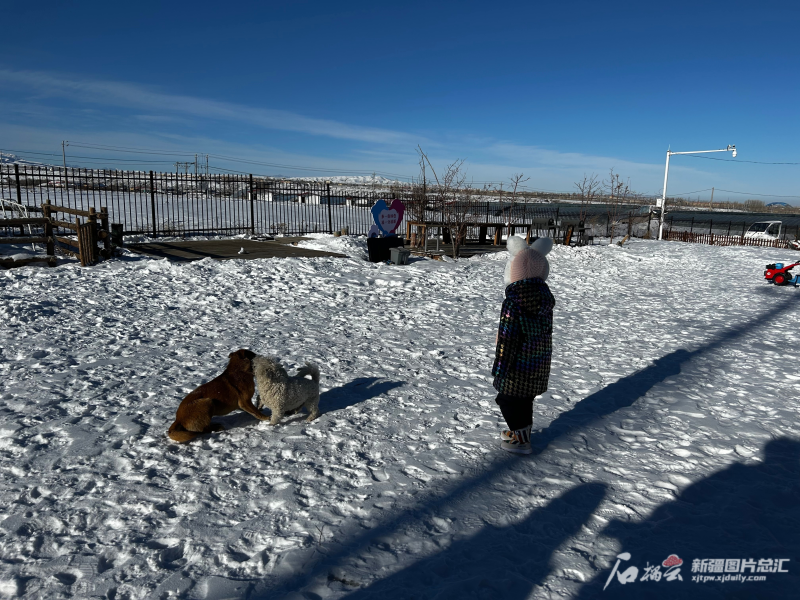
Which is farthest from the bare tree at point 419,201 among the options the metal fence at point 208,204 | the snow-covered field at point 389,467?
the snow-covered field at point 389,467

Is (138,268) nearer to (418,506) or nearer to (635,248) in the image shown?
(418,506)

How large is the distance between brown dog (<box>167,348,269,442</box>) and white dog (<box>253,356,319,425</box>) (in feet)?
0.30

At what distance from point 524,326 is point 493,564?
159 centimetres

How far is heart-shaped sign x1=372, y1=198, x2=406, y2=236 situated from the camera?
41.6ft

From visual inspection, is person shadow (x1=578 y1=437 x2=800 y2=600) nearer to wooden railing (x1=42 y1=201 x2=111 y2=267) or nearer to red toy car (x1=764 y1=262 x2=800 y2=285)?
red toy car (x1=764 y1=262 x2=800 y2=285)

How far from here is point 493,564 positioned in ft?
8.72

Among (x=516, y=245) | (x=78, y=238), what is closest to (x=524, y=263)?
(x=516, y=245)

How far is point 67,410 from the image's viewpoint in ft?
14.2

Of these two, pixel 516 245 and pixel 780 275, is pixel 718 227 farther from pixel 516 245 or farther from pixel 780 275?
pixel 516 245

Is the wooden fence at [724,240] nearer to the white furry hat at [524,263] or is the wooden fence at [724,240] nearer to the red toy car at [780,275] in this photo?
the red toy car at [780,275]

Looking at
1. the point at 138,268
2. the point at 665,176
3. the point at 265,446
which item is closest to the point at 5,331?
the point at 138,268

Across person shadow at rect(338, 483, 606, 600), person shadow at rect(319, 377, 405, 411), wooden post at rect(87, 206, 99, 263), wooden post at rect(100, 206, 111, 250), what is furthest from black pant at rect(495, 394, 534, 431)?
wooden post at rect(100, 206, 111, 250)

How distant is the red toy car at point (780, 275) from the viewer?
12.1m

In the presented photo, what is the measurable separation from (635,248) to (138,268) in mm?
18690
